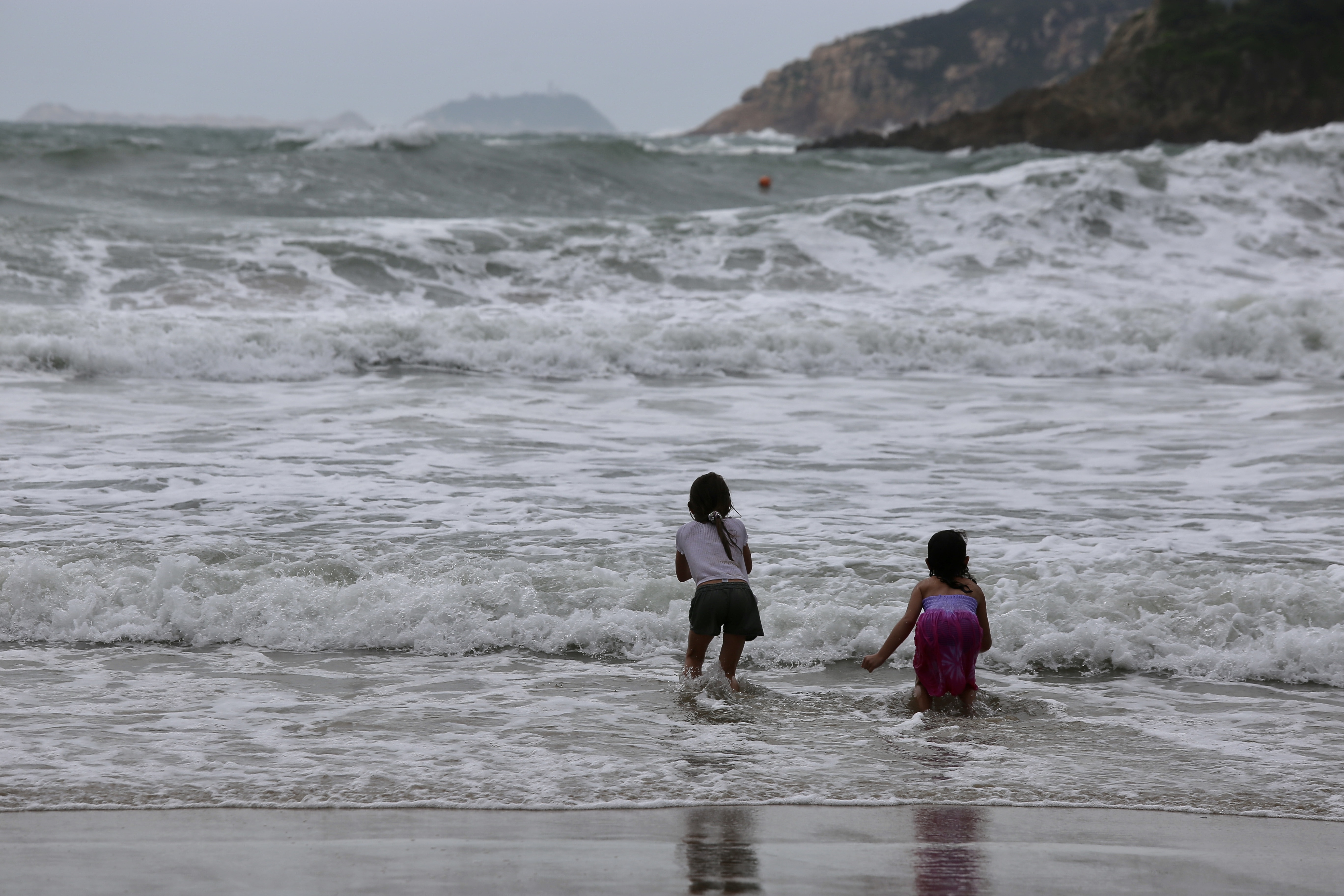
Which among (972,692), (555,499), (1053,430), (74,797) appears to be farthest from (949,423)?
(74,797)

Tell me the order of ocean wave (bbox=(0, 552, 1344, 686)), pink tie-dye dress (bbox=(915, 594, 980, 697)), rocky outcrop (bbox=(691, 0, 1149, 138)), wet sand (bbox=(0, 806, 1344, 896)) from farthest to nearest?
rocky outcrop (bbox=(691, 0, 1149, 138))
ocean wave (bbox=(0, 552, 1344, 686))
pink tie-dye dress (bbox=(915, 594, 980, 697))
wet sand (bbox=(0, 806, 1344, 896))

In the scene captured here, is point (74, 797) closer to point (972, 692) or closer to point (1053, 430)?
point (972, 692)

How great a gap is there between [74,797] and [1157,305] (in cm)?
1272

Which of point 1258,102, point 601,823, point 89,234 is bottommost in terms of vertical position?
point 601,823

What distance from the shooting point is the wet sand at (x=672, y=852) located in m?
2.74

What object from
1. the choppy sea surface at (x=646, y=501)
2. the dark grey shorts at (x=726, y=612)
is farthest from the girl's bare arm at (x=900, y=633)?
the dark grey shorts at (x=726, y=612)

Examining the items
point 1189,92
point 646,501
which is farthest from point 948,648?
point 1189,92

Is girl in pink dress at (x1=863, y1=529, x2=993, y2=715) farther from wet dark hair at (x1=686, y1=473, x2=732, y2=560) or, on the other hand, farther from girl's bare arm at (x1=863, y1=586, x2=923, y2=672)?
wet dark hair at (x1=686, y1=473, x2=732, y2=560)

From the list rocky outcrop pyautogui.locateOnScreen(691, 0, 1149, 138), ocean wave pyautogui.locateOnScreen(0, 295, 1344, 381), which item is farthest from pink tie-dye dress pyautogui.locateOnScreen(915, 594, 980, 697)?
rocky outcrop pyautogui.locateOnScreen(691, 0, 1149, 138)

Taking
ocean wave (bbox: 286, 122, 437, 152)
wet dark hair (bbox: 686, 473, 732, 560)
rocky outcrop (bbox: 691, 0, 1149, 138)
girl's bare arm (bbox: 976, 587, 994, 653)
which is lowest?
girl's bare arm (bbox: 976, 587, 994, 653)

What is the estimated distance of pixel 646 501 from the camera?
677 cm

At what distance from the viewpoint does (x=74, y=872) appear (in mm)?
2766

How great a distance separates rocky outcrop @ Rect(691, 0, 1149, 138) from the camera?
97.8 metres

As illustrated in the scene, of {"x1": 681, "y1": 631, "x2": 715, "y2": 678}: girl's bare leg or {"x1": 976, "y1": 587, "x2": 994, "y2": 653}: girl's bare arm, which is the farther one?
{"x1": 681, "y1": 631, "x2": 715, "y2": 678}: girl's bare leg
